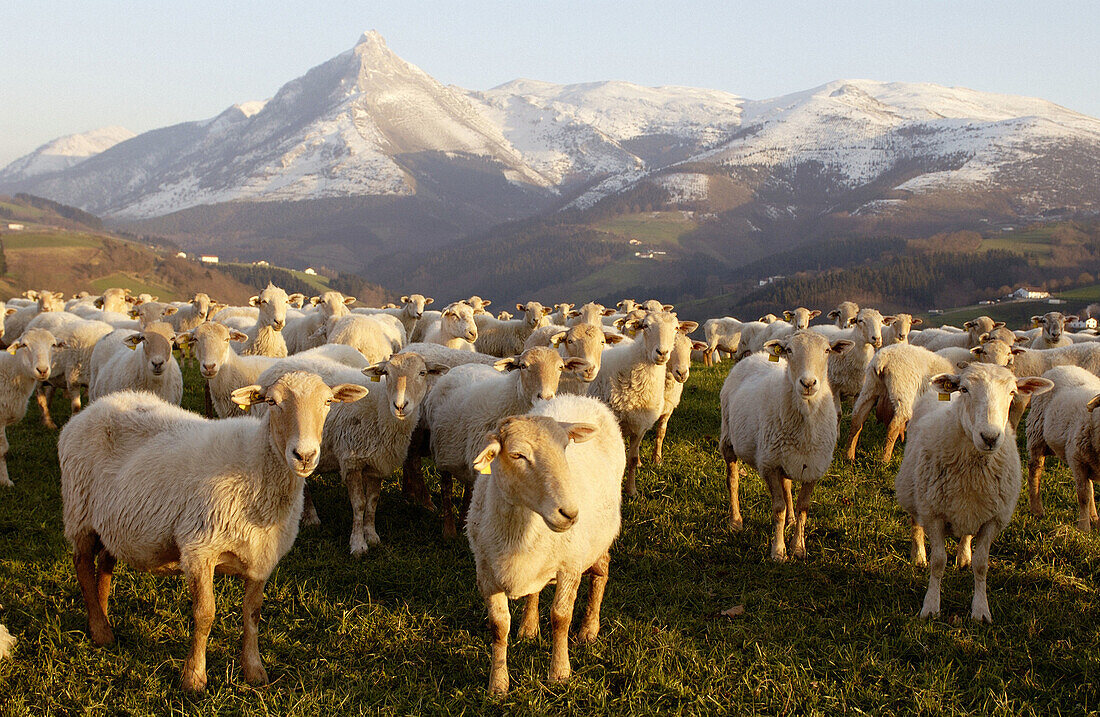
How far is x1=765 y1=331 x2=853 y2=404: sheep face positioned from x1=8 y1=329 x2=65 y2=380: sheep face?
1076 cm

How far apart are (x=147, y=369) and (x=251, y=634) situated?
6.51 m

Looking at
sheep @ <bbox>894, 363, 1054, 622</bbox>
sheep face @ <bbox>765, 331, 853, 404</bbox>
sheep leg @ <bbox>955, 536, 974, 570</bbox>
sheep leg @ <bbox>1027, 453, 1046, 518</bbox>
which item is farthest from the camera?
sheep leg @ <bbox>1027, 453, 1046, 518</bbox>

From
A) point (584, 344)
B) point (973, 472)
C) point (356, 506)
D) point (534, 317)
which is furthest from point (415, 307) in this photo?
point (973, 472)

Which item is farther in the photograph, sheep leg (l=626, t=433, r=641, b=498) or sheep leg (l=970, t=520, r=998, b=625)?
sheep leg (l=626, t=433, r=641, b=498)

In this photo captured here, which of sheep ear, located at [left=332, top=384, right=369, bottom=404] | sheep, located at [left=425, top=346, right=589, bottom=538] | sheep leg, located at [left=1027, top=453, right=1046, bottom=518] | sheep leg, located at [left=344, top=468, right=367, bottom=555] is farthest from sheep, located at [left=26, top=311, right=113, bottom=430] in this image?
sheep leg, located at [left=1027, top=453, right=1046, bottom=518]

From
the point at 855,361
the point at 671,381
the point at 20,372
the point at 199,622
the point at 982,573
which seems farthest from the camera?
the point at 855,361

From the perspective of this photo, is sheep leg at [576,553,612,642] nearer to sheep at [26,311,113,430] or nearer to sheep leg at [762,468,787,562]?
sheep leg at [762,468,787,562]

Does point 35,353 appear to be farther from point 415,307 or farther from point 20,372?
point 415,307

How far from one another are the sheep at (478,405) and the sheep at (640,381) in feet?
5.88

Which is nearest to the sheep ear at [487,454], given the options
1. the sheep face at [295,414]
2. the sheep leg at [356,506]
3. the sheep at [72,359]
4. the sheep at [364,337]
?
the sheep face at [295,414]

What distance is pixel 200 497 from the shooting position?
5277 mm

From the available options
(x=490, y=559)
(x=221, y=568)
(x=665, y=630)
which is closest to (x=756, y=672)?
(x=665, y=630)

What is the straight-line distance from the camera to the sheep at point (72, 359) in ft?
41.9

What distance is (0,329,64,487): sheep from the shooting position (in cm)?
1008
